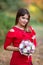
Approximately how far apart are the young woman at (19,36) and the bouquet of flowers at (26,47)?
0.18ft

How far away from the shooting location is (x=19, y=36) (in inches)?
186

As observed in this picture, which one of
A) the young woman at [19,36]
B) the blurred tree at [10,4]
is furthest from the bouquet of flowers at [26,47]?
the blurred tree at [10,4]

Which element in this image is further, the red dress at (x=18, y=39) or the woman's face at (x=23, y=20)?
the woman's face at (x=23, y=20)

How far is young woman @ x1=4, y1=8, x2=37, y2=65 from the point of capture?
15.5ft

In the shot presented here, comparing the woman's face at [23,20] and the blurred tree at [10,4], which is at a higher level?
the woman's face at [23,20]

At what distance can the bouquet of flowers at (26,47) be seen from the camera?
4.70m

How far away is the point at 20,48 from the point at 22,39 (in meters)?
0.13

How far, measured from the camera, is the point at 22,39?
473cm

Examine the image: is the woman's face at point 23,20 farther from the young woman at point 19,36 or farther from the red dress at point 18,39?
the red dress at point 18,39

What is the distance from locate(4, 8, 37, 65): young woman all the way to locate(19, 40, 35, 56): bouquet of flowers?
0.18ft

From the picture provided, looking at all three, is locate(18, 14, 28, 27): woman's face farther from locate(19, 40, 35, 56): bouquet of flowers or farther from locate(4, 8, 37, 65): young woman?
locate(19, 40, 35, 56): bouquet of flowers

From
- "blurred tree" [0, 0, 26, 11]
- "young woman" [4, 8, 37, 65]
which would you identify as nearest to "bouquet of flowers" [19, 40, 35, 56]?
"young woman" [4, 8, 37, 65]

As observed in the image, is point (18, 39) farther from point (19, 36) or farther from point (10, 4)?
point (10, 4)

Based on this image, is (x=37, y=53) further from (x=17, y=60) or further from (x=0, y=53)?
(x=17, y=60)
